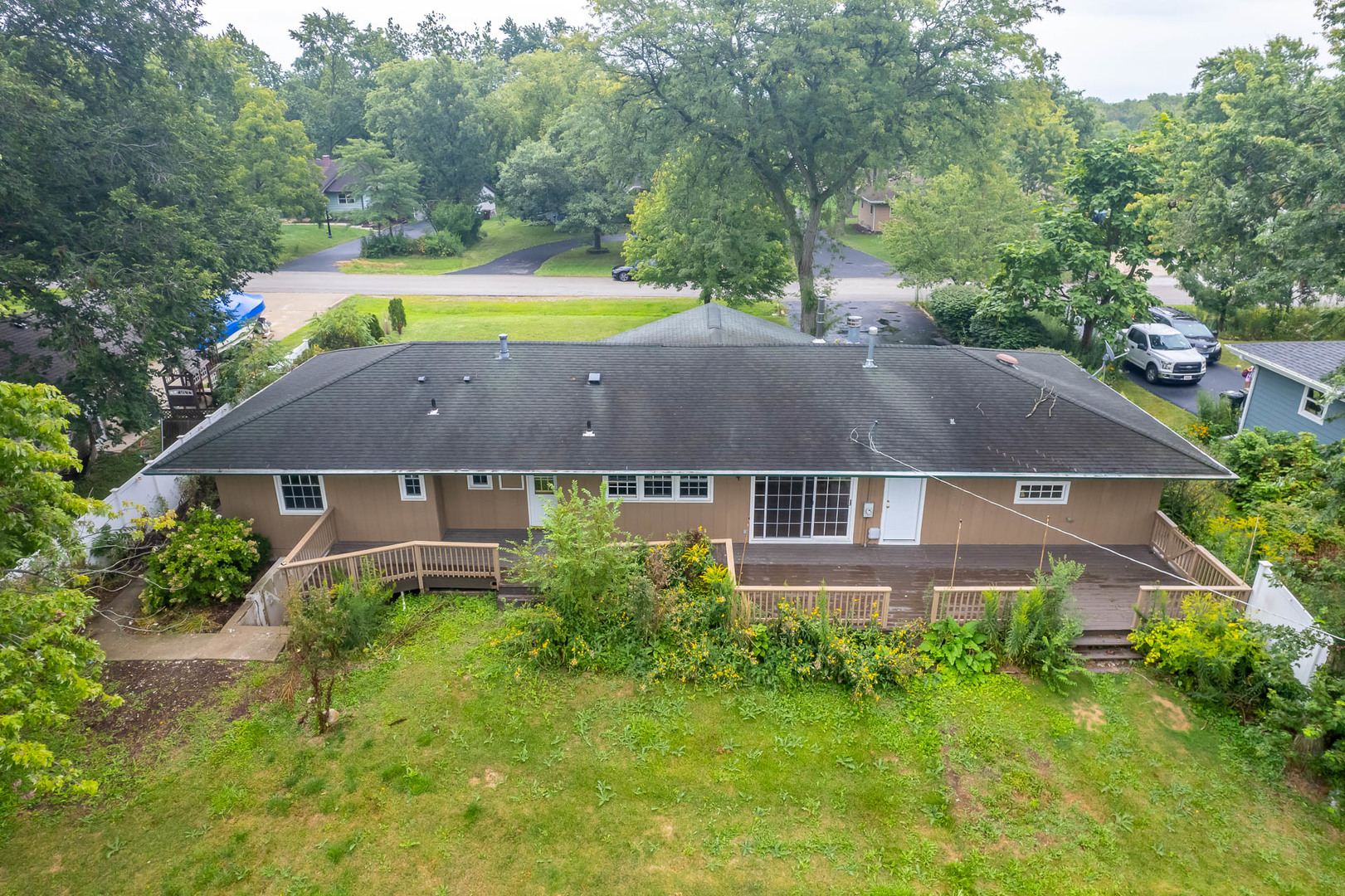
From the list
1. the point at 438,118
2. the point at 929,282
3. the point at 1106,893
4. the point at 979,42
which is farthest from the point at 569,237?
the point at 1106,893

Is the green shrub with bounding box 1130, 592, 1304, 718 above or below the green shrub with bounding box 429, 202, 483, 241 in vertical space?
below

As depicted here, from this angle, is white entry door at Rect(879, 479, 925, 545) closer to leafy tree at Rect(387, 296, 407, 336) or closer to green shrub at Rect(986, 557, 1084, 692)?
green shrub at Rect(986, 557, 1084, 692)

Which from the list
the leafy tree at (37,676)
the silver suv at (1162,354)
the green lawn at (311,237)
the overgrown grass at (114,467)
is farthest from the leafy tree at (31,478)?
the green lawn at (311,237)

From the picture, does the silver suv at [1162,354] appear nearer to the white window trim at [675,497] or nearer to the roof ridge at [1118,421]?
the roof ridge at [1118,421]

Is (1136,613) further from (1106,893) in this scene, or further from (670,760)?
(670,760)

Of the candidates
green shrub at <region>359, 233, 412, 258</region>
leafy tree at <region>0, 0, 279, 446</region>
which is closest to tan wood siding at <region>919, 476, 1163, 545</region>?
leafy tree at <region>0, 0, 279, 446</region>

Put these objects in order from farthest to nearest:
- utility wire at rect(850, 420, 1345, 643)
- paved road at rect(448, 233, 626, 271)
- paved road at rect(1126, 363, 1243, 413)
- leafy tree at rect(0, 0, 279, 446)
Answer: paved road at rect(448, 233, 626, 271) < paved road at rect(1126, 363, 1243, 413) < leafy tree at rect(0, 0, 279, 446) < utility wire at rect(850, 420, 1345, 643)

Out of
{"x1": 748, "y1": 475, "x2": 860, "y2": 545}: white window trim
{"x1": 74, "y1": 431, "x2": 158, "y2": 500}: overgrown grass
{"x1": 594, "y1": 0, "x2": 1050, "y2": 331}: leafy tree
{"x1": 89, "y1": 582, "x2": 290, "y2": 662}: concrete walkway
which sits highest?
{"x1": 594, "y1": 0, "x2": 1050, "y2": 331}: leafy tree
